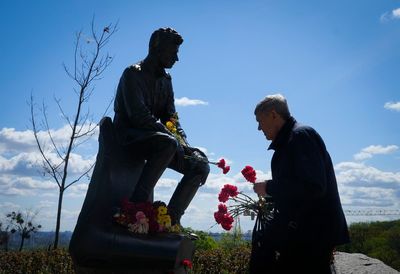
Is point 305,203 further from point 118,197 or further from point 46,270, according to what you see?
point 46,270

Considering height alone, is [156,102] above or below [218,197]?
above

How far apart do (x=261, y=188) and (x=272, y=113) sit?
525mm

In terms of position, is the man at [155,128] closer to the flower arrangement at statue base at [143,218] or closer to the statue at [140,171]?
the statue at [140,171]

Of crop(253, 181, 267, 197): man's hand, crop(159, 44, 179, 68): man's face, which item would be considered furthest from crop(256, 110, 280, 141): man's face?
crop(159, 44, 179, 68): man's face

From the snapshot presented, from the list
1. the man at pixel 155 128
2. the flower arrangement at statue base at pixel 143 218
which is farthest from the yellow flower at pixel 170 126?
the flower arrangement at statue base at pixel 143 218

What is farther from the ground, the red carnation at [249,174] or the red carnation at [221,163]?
the red carnation at [221,163]

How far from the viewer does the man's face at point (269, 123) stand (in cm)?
315

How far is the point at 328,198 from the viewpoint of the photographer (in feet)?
9.53

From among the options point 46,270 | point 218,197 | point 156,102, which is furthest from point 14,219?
point 218,197

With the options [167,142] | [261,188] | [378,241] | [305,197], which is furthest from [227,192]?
[378,241]

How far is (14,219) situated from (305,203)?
11498 millimetres

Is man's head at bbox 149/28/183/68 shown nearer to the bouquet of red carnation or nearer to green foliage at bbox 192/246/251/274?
the bouquet of red carnation

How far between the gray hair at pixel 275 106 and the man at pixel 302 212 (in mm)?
151

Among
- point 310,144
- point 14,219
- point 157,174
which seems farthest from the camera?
point 14,219
